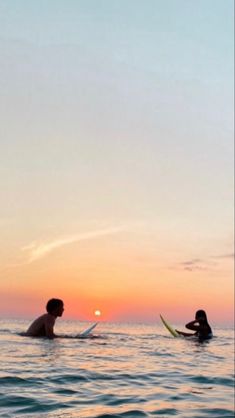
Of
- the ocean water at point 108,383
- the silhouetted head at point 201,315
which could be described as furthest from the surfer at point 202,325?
the ocean water at point 108,383

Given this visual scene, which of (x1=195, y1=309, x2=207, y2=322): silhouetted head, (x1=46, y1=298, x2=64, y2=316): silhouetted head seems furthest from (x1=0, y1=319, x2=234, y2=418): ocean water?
(x1=195, y1=309, x2=207, y2=322): silhouetted head

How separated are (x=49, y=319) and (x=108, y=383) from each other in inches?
331

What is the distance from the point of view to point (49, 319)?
18.5 m

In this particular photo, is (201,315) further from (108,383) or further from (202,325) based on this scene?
(108,383)

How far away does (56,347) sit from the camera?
1612cm

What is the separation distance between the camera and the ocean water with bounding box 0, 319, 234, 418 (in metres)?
7.88

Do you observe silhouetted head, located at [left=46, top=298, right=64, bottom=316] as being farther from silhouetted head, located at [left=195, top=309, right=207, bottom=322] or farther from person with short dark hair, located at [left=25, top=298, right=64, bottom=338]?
silhouetted head, located at [left=195, top=309, right=207, bottom=322]

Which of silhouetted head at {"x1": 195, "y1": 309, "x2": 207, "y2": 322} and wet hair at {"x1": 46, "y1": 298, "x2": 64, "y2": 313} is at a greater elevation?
wet hair at {"x1": 46, "y1": 298, "x2": 64, "y2": 313}

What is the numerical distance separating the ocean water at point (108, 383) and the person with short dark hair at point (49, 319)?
1.25 meters

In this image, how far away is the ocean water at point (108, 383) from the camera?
7.88 meters

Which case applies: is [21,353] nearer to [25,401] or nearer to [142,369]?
[142,369]

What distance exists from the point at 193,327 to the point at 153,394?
55.6ft

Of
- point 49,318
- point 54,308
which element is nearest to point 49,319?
point 49,318

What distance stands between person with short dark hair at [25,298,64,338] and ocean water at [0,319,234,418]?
125cm
